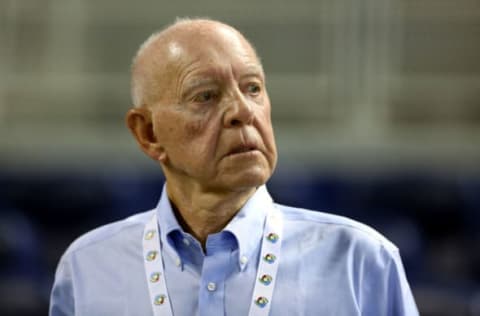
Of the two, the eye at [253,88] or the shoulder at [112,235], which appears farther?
the shoulder at [112,235]

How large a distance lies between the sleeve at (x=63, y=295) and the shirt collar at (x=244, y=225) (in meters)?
0.27

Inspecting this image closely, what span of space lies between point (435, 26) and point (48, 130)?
2.59 m

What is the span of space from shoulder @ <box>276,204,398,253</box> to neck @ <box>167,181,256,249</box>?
0.41 ft

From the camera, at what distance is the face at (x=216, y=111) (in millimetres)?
2018

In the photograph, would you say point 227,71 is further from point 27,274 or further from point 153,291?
point 27,274

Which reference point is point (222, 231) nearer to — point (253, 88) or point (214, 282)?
point (214, 282)

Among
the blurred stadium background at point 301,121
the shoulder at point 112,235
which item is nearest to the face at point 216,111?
the shoulder at point 112,235

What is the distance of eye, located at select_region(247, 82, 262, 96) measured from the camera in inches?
82.1

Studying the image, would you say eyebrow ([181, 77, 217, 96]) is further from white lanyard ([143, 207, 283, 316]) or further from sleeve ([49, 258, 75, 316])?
sleeve ([49, 258, 75, 316])

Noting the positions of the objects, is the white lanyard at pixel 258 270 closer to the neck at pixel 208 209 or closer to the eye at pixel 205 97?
the neck at pixel 208 209

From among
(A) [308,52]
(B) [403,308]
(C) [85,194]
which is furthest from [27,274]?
(B) [403,308]

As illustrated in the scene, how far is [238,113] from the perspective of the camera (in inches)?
79.2

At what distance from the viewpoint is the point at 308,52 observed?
614 cm

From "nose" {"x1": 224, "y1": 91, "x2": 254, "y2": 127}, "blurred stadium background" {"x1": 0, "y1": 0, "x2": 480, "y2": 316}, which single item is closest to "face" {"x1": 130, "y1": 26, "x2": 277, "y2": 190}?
"nose" {"x1": 224, "y1": 91, "x2": 254, "y2": 127}
